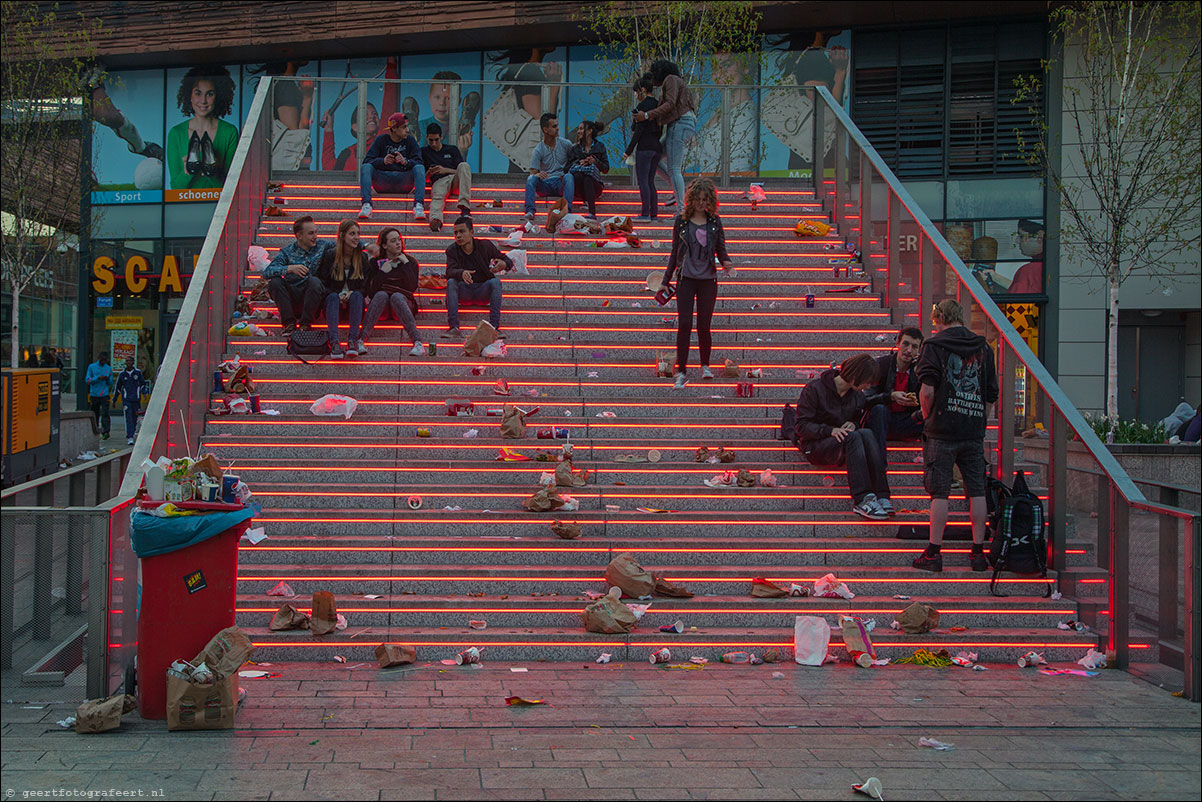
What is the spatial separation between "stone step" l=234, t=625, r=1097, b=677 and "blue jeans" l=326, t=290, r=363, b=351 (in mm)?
4206

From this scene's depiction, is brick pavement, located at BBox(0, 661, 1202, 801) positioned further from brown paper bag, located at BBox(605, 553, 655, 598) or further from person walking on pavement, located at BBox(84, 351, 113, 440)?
person walking on pavement, located at BBox(84, 351, 113, 440)

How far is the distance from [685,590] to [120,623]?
3.70 meters

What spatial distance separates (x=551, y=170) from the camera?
14.8 metres

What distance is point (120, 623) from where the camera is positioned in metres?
6.09

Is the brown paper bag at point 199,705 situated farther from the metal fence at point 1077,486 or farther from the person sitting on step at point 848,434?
the metal fence at point 1077,486

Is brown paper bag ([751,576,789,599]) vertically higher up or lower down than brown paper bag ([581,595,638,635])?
higher up

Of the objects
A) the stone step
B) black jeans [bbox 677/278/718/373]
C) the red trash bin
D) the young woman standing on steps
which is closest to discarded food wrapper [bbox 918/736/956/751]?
the stone step

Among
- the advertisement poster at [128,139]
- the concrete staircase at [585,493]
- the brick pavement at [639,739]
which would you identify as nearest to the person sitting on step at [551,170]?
the concrete staircase at [585,493]

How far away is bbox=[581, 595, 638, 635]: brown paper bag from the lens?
721 cm

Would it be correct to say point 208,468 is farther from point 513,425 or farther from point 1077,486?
point 1077,486

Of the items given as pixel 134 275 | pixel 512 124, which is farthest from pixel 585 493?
pixel 134 275

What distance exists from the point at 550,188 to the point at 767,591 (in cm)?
817

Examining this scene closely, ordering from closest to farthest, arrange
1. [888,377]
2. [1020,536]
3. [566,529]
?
[1020,536] < [566,529] < [888,377]

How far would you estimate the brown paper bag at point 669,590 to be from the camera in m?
7.75
